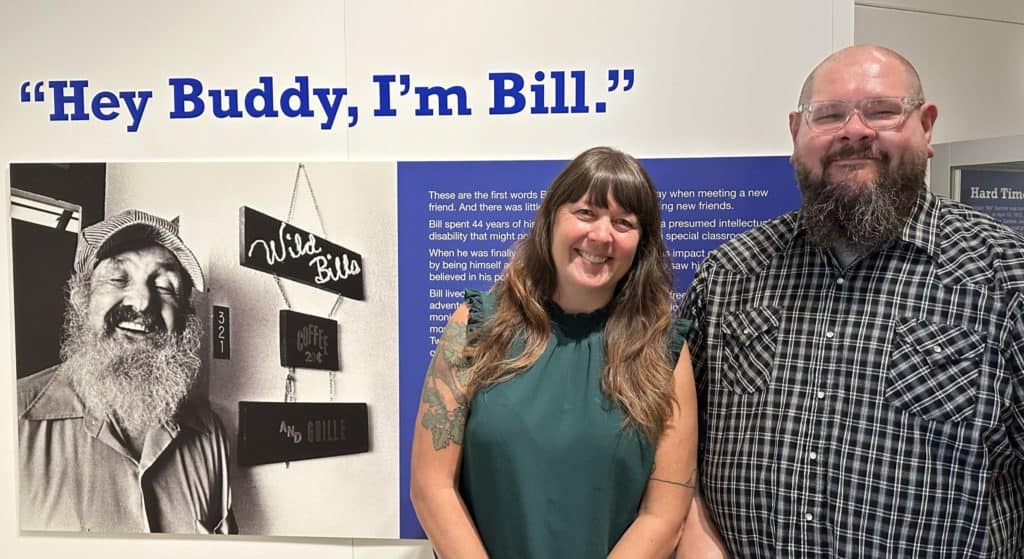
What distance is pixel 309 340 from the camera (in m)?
2.09

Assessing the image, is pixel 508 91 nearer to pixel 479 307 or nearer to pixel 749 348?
pixel 479 307

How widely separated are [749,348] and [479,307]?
605 millimetres

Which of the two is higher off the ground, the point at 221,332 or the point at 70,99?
the point at 70,99

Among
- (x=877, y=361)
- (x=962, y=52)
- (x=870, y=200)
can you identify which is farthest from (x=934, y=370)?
(x=962, y=52)

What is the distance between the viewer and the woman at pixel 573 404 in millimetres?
1513

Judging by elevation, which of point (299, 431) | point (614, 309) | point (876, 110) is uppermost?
point (876, 110)

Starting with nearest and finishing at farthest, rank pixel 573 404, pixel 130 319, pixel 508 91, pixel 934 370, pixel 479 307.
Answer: pixel 934 370
pixel 573 404
pixel 479 307
pixel 508 91
pixel 130 319

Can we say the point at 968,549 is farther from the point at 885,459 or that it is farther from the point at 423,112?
the point at 423,112

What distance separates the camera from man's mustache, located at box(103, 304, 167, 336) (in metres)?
2.11

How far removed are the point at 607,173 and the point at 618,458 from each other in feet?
Result: 1.95

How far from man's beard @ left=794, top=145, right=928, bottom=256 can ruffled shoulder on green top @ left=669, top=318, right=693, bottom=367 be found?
0.36 metres

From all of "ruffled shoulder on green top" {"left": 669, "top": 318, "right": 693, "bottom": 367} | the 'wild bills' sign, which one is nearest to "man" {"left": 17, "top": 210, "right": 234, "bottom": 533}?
the 'wild bills' sign

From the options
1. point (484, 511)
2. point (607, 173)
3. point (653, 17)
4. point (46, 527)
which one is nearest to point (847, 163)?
point (607, 173)

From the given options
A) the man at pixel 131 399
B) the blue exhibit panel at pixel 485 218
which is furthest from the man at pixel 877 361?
the man at pixel 131 399
